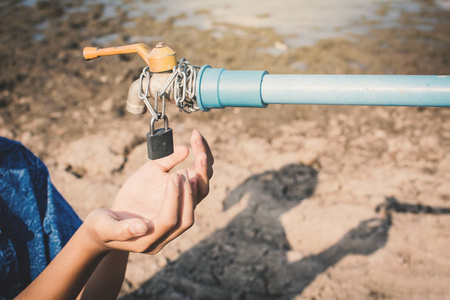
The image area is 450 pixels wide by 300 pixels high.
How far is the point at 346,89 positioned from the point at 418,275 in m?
1.89

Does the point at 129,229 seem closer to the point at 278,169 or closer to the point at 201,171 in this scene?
the point at 201,171

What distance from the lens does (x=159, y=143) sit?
1.03m

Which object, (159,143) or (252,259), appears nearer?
(159,143)

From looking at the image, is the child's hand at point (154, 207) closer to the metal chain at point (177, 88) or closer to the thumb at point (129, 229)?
the thumb at point (129, 229)

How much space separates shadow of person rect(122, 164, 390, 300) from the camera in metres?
2.31

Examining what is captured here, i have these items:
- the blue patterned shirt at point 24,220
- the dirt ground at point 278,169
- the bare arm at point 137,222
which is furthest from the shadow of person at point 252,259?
the bare arm at point 137,222

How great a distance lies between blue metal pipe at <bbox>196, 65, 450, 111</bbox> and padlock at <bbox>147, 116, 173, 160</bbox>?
0.13 metres

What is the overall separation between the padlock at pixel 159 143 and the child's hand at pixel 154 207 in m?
0.08

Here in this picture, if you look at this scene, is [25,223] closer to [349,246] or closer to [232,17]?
[349,246]

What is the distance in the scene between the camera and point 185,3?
7070mm

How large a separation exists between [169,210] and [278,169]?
2.19 meters

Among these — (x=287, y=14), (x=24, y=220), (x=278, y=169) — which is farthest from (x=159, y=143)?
(x=287, y=14)

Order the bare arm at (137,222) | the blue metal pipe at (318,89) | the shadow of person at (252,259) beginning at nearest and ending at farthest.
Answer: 1. the blue metal pipe at (318,89)
2. the bare arm at (137,222)
3. the shadow of person at (252,259)

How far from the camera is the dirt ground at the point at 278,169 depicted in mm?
2373
